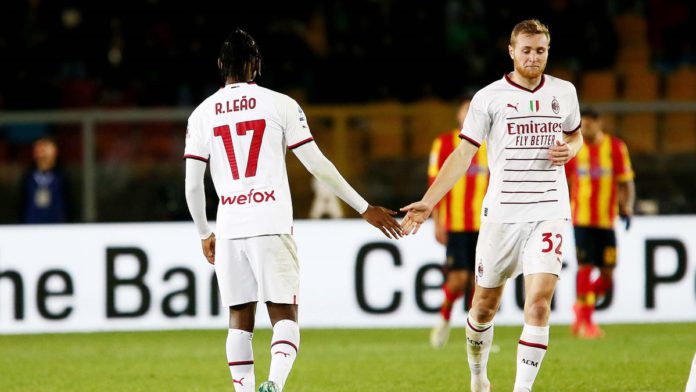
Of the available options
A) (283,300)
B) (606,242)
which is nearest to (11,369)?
(283,300)

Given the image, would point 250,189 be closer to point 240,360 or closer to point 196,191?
point 196,191

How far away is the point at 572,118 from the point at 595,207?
173 inches

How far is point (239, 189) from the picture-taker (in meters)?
5.69

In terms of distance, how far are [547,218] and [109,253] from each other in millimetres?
5728

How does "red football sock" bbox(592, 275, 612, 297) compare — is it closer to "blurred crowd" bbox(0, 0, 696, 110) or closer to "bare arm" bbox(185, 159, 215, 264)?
"blurred crowd" bbox(0, 0, 696, 110)

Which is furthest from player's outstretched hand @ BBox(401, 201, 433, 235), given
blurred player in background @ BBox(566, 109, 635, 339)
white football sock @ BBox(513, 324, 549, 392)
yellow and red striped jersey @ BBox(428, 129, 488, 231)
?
blurred player in background @ BBox(566, 109, 635, 339)

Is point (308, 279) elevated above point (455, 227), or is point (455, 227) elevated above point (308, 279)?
point (455, 227)

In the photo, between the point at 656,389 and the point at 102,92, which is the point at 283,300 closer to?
the point at 656,389

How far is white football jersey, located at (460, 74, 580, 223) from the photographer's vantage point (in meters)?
6.28

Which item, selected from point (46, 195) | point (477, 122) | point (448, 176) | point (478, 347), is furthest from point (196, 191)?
point (46, 195)

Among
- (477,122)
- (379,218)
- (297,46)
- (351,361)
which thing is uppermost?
(297,46)

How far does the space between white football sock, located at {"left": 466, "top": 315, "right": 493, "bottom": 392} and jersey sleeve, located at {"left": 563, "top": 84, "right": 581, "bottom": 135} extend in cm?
109

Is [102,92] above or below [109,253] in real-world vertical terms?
above

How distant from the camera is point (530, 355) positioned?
6133mm
